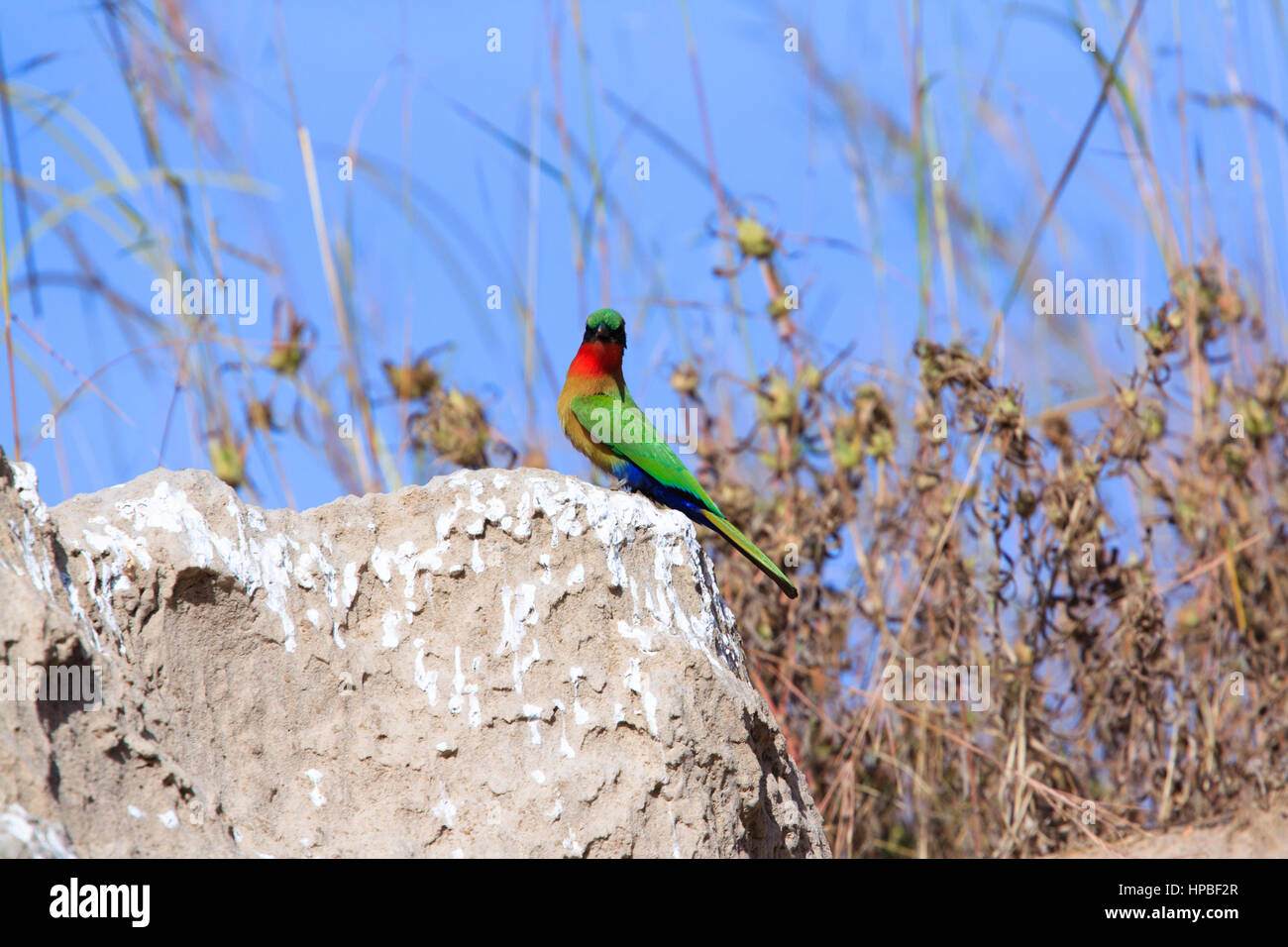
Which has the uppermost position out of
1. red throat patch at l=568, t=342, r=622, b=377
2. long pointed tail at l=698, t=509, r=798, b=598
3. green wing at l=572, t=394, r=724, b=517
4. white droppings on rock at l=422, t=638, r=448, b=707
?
red throat patch at l=568, t=342, r=622, b=377

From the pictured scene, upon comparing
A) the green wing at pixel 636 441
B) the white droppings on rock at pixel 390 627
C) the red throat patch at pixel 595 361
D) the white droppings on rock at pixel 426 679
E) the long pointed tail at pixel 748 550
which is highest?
the red throat patch at pixel 595 361

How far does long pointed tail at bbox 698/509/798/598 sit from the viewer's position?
14.3ft

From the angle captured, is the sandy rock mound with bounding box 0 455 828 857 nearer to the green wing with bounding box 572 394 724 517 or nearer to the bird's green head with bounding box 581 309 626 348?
the green wing with bounding box 572 394 724 517

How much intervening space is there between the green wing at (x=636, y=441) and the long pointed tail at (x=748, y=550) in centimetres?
4

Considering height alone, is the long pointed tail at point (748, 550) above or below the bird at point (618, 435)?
below

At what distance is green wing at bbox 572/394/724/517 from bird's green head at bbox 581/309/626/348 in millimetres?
268

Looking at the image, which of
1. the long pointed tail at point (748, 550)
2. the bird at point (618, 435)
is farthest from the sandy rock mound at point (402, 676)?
the bird at point (618, 435)

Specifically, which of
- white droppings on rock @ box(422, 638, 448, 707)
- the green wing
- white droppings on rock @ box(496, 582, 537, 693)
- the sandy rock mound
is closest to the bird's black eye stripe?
the green wing

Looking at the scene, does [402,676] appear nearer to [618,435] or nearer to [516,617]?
[516,617]

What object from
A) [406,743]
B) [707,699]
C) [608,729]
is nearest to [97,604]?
[406,743]

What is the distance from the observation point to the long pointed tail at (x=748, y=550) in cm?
436

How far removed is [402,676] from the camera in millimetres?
3160

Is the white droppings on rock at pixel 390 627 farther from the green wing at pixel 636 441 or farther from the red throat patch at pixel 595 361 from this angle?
the red throat patch at pixel 595 361

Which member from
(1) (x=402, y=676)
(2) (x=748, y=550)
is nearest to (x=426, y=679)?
(1) (x=402, y=676)
